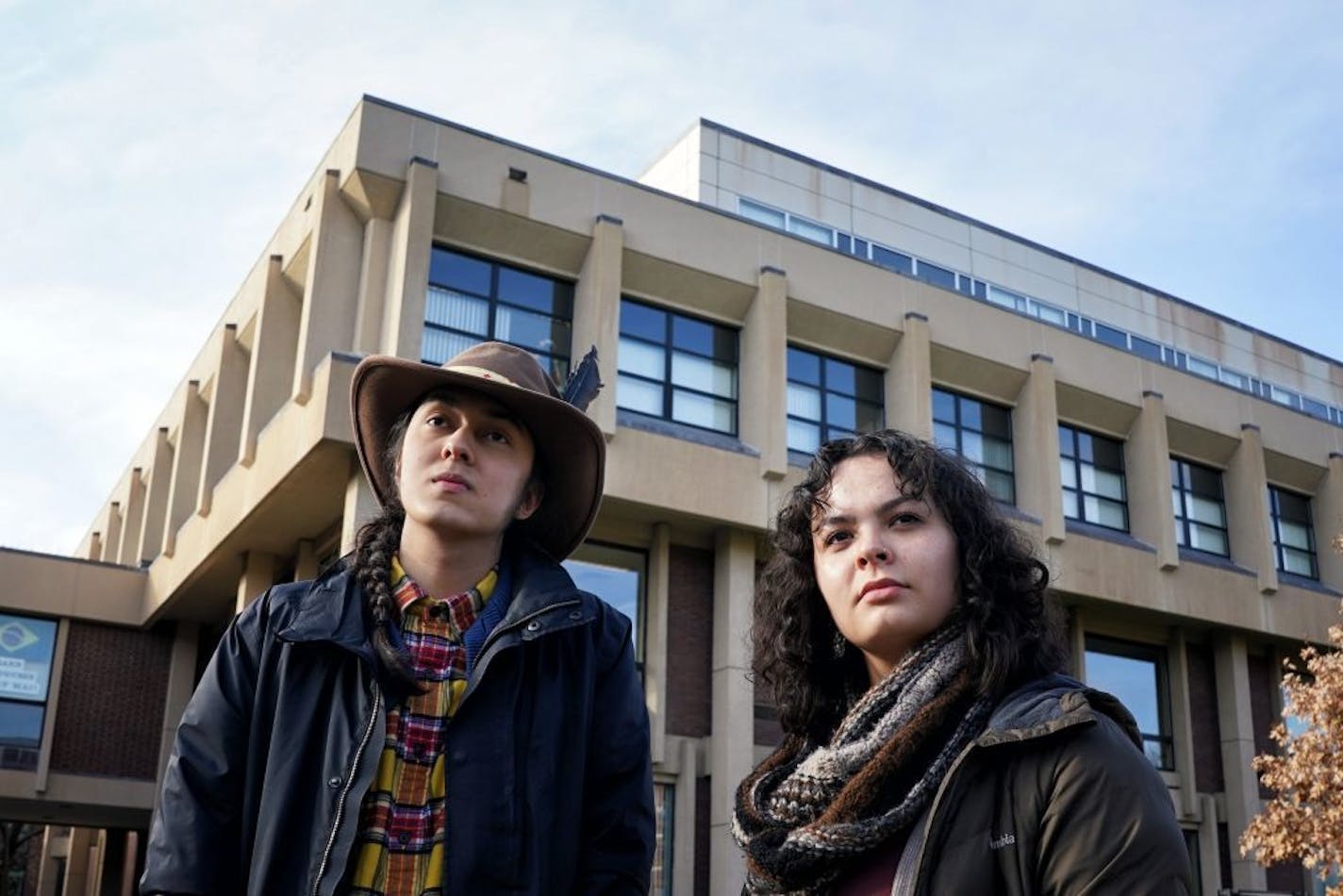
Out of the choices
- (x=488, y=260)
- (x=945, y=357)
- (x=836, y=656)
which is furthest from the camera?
(x=945, y=357)

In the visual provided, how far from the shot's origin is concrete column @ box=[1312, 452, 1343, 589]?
27.3 m

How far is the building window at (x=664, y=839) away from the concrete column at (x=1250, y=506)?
Result: 12.8m

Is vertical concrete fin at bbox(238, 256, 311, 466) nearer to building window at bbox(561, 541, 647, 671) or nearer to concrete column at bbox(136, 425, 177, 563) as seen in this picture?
building window at bbox(561, 541, 647, 671)

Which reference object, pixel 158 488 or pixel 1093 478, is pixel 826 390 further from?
pixel 158 488

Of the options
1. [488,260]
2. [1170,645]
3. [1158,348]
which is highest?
[1158,348]

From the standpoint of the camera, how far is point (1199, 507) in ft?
84.6

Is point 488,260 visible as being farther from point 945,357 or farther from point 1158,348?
point 1158,348

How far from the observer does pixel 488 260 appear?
61.8ft

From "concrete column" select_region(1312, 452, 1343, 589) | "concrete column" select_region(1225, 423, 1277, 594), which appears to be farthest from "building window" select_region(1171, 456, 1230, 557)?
"concrete column" select_region(1312, 452, 1343, 589)

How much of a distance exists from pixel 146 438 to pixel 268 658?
28477mm

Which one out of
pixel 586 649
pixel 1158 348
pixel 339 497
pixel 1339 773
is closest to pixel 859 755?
pixel 586 649

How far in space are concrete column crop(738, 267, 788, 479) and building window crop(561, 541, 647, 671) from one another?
2231mm

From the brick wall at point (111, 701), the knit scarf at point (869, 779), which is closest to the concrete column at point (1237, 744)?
the brick wall at point (111, 701)

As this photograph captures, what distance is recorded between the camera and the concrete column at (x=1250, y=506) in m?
25.1
